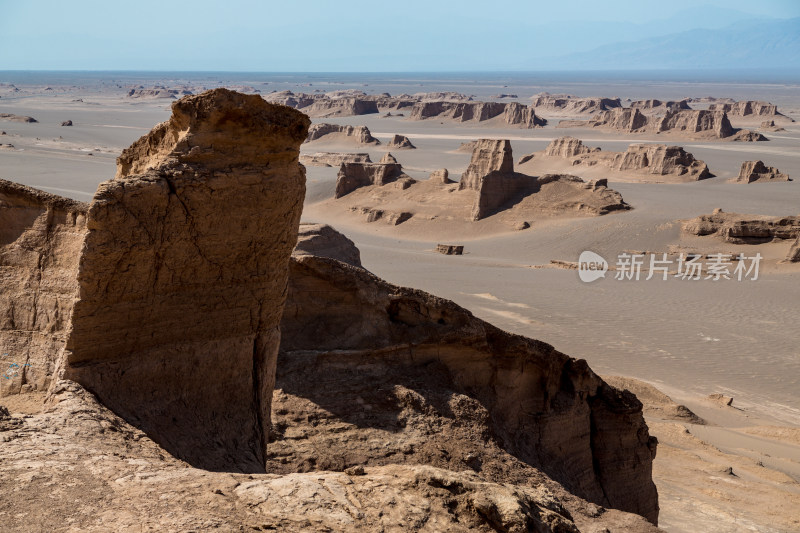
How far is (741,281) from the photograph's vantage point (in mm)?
27312

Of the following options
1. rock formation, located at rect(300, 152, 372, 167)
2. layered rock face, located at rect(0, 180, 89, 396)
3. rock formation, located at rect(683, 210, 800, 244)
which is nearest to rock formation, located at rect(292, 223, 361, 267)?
layered rock face, located at rect(0, 180, 89, 396)

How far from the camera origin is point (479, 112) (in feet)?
309

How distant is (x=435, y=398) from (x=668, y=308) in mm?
17534

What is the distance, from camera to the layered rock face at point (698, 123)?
7338 centimetres

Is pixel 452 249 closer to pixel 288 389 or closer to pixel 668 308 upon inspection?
pixel 668 308

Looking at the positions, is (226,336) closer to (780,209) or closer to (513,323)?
(513,323)

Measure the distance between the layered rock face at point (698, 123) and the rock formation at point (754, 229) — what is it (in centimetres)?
4502

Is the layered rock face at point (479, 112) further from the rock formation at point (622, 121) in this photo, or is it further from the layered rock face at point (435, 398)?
the layered rock face at point (435, 398)

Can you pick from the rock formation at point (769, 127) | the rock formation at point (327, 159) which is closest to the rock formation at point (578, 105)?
the rock formation at point (769, 127)

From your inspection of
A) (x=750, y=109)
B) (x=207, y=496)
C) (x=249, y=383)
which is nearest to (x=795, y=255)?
(x=249, y=383)

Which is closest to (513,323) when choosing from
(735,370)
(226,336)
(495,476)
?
(735,370)

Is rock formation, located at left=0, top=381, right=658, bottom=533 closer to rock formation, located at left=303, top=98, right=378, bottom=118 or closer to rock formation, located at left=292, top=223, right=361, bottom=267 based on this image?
rock formation, located at left=292, top=223, right=361, bottom=267

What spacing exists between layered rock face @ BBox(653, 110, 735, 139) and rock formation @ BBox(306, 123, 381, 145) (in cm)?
2670

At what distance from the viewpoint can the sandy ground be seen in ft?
39.1
